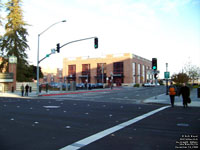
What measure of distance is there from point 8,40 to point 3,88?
1474 cm

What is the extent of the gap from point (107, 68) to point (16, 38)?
44561mm

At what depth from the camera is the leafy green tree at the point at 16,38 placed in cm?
4559

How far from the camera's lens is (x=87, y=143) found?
5520 mm

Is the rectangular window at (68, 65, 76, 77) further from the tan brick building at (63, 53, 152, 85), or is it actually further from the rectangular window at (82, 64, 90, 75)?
the rectangular window at (82, 64, 90, 75)

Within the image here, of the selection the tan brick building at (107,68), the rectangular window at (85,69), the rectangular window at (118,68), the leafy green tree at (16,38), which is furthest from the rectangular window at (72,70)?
the leafy green tree at (16,38)

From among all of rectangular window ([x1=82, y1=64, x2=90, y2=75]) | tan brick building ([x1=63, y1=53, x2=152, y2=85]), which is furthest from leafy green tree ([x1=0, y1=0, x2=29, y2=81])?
rectangular window ([x1=82, y1=64, x2=90, y2=75])

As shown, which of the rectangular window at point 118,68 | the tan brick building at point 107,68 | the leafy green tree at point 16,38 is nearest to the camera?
the leafy green tree at point 16,38

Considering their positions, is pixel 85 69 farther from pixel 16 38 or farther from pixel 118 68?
pixel 16 38

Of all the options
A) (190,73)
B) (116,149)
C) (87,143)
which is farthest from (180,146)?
(190,73)

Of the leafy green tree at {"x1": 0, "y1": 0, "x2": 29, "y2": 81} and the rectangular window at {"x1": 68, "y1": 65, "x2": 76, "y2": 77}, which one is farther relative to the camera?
the rectangular window at {"x1": 68, "y1": 65, "x2": 76, "y2": 77}

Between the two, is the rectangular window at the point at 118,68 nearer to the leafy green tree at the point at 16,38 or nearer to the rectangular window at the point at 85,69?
the rectangular window at the point at 85,69

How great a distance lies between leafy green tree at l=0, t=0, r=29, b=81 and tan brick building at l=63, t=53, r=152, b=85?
34.0 meters

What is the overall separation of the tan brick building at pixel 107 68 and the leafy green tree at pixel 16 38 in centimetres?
3396

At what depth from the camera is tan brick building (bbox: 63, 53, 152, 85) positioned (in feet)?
262
